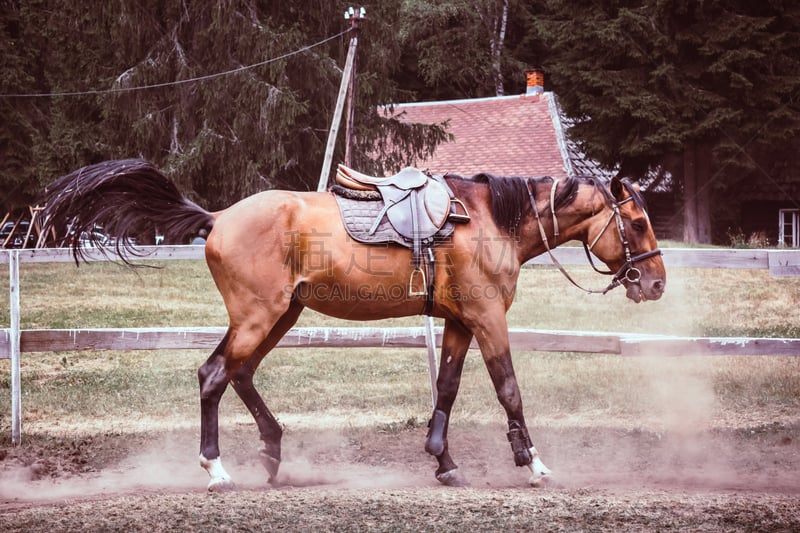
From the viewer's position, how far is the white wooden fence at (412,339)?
21.3ft

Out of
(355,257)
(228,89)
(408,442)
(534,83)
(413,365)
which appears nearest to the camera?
(355,257)

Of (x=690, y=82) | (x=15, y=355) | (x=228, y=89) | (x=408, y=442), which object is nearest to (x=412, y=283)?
(x=408, y=442)

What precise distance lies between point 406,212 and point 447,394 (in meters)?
1.33

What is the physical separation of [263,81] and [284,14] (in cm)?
285

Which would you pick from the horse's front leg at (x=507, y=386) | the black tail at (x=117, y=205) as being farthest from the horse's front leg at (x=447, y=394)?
the black tail at (x=117, y=205)

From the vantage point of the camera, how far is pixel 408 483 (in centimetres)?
565

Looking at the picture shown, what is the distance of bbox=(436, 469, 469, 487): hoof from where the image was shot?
5514 millimetres

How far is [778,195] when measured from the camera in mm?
23938

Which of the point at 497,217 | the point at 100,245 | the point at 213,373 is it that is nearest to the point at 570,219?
the point at 497,217

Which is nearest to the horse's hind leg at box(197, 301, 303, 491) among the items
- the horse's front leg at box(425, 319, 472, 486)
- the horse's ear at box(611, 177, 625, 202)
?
the horse's front leg at box(425, 319, 472, 486)

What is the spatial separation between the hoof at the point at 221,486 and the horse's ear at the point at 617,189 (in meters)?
3.29

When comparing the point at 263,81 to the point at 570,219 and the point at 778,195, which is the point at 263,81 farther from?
the point at 778,195

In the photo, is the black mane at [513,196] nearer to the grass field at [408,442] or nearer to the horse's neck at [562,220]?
the horse's neck at [562,220]

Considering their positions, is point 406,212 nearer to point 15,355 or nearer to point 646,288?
point 646,288
